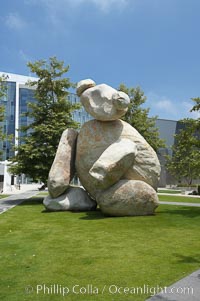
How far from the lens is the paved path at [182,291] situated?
3.79 m

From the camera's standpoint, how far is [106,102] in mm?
11391

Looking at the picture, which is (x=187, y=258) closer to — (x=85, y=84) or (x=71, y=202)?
(x=71, y=202)

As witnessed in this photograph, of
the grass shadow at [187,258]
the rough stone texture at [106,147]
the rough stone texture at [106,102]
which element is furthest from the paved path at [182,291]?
the rough stone texture at [106,102]

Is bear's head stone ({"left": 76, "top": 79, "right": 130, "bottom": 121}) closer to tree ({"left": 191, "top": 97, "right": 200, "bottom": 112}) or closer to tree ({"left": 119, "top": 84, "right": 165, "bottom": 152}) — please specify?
tree ({"left": 191, "top": 97, "right": 200, "bottom": 112})

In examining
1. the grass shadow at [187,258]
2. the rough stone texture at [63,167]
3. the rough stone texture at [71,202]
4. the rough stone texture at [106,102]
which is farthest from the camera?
the rough stone texture at [71,202]

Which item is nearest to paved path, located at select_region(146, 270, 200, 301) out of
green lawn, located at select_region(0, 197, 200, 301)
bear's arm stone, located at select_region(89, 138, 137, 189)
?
green lawn, located at select_region(0, 197, 200, 301)

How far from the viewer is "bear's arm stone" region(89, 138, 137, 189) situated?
381 inches

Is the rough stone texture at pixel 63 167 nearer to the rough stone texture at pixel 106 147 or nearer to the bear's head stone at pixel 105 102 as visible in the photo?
the rough stone texture at pixel 106 147

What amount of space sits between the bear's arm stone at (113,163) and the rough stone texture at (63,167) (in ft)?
6.58

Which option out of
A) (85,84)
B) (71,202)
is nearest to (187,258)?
(71,202)

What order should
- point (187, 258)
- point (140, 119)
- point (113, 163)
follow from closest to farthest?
point (187, 258), point (113, 163), point (140, 119)

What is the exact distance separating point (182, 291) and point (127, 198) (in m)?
6.06

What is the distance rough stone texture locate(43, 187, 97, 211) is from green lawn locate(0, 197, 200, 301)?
2420 mm

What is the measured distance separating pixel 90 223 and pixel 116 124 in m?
3.92
